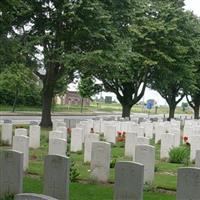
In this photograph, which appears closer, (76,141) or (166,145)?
(166,145)

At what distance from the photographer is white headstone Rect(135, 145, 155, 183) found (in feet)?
36.0

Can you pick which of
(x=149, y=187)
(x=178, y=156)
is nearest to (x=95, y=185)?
(x=149, y=187)

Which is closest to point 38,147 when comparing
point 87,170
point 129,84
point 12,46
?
point 12,46

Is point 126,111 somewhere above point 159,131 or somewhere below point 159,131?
above

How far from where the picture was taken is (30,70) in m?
26.8

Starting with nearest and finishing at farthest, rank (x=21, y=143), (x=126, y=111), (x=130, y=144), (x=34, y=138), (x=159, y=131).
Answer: (x=21, y=143) < (x=130, y=144) < (x=34, y=138) < (x=159, y=131) < (x=126, y=111)

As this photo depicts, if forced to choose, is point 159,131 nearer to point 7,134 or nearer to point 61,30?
point 7,134

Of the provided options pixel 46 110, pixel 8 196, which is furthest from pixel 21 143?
pixel 46 110

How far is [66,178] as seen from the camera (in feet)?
27.9

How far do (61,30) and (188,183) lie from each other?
1949 centimetres

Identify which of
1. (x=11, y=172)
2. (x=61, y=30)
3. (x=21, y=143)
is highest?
(x=61, y=30)

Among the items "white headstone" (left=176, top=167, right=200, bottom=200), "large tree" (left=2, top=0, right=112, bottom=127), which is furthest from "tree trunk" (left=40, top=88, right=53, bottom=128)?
"white headstone" (left=176, top=167, right=200, bottom=200)

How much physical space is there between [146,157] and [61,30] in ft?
54.2

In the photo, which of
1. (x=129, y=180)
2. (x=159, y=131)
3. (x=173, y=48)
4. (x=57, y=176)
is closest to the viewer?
(x=129, y=180)
